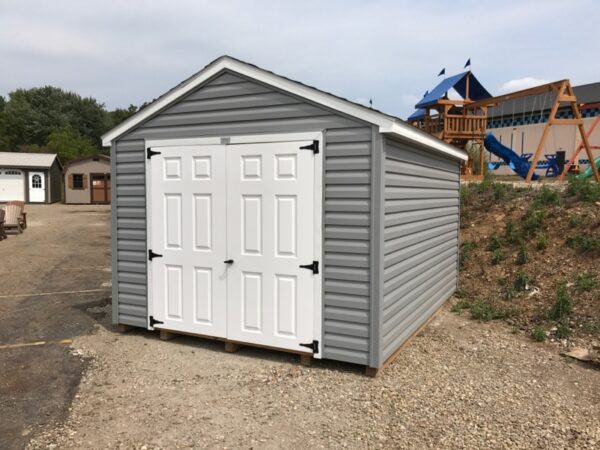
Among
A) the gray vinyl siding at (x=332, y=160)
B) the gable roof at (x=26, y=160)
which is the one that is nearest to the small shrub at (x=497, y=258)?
the gray vinyl siding at (x=332, y=160)

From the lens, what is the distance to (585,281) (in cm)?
673

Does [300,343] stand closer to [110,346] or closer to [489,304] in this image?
[110,346]

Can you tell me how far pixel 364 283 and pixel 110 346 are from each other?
2894 mm

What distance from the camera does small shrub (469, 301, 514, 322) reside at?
647cm

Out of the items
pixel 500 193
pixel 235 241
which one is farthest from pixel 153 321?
pixel 500 193

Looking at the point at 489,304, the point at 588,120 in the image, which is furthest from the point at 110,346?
the point at 588,120

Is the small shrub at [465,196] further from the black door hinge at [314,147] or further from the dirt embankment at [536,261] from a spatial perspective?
the black door hinge at [314,147]

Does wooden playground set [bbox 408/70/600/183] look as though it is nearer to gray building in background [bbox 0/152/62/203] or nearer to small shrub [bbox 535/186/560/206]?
small shrub [bbox 535/186/560/206]

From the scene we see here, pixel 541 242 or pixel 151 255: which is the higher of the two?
pixel 151 255

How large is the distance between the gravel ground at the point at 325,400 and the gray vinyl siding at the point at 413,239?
417 millimetres

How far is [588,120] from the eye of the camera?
2206 cm

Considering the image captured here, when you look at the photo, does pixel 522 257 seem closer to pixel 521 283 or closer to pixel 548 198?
pixel 521 283

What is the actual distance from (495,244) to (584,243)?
4.90 ft

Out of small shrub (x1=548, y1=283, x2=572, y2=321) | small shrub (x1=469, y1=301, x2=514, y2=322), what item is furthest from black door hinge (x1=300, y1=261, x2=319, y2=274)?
small shrub (x1=548, y1=283, x2=572, y2=321)
